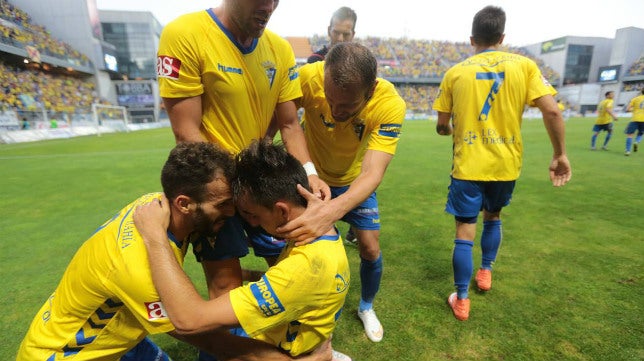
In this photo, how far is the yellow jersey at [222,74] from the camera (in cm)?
196

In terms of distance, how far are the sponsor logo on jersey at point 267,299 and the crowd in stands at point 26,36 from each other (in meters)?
39.1

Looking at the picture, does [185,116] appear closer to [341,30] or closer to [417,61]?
[341,30]

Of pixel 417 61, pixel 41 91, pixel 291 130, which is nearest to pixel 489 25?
pixel 291 130

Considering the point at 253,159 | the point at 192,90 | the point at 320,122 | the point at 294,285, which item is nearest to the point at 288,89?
the point at 320,122

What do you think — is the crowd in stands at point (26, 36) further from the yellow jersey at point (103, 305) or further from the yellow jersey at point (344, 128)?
the yellow jersey at point (103, 305)

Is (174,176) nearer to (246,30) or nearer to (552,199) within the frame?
(246,30)

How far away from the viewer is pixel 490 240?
352 cm

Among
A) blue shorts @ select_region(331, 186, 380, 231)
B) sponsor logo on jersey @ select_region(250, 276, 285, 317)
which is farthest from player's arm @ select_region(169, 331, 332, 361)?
blue shorts @ select_region(331, 186, 380, 231)

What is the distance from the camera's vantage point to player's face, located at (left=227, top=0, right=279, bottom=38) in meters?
1.95

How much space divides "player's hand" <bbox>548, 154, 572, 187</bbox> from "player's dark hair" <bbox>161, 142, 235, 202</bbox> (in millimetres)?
2967

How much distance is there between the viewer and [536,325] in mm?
2924

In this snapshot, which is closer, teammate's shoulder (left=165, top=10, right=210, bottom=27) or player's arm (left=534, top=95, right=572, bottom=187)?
teammate's shoulder (left=165, top=10, right=210, bottom=27)

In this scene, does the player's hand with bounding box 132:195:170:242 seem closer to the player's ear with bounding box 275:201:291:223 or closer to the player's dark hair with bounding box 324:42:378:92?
the player's ear with bounding box 275:201:291:223

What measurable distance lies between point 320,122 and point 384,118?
58 cm
